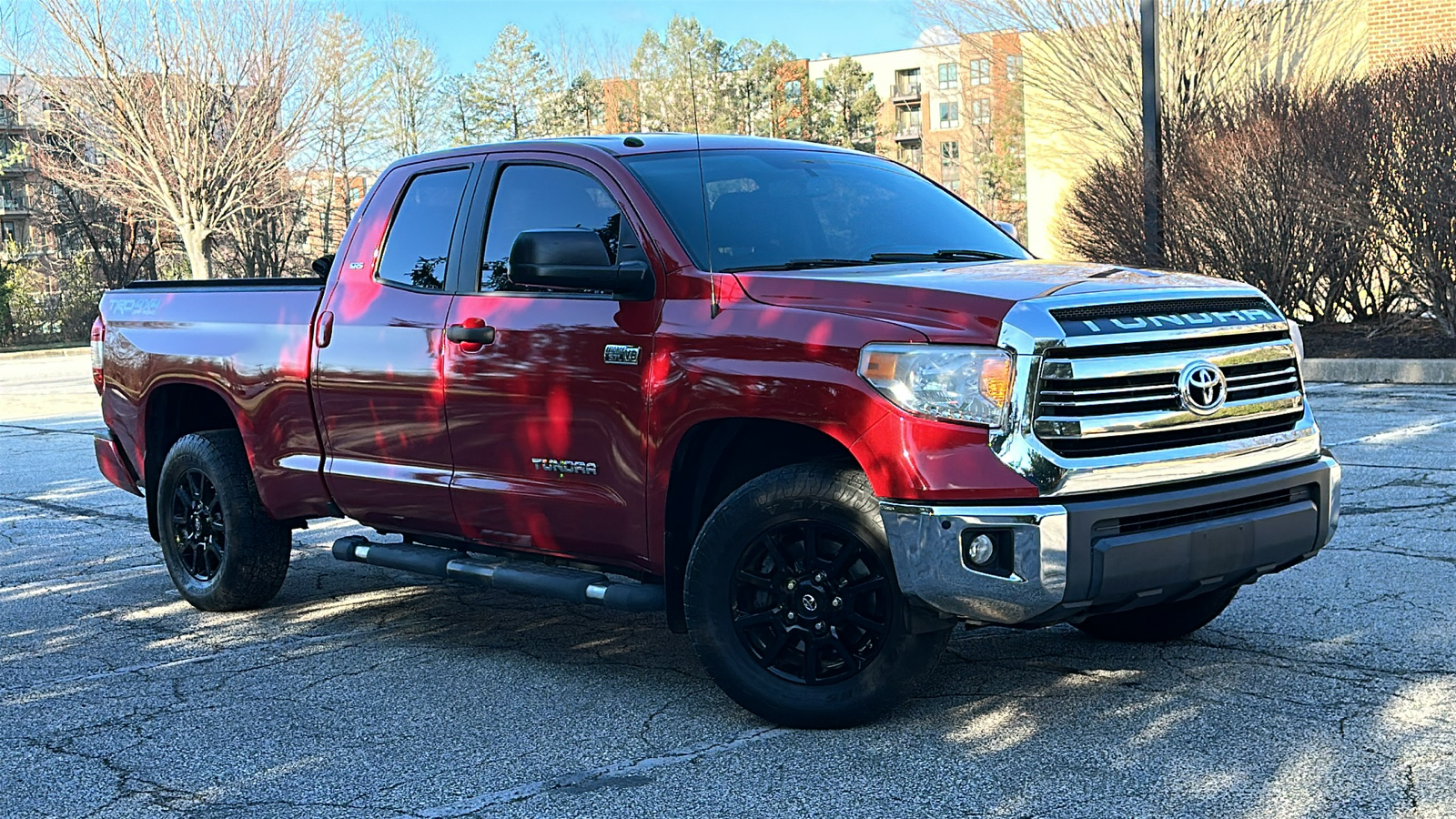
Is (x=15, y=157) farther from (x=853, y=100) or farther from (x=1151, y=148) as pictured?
(x=853, y=100)

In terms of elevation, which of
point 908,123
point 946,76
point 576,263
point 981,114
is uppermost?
point 946,76

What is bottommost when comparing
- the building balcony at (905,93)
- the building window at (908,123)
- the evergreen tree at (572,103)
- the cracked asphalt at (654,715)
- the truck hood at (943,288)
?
the cracked asphalt at (654,715)

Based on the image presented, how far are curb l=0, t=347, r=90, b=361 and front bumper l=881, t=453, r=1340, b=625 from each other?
3542 cm

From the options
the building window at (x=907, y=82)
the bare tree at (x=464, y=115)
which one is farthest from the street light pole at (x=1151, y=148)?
the building window at (x=907, y=82)

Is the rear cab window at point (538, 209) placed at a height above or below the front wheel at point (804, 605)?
above

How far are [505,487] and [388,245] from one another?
1300mm

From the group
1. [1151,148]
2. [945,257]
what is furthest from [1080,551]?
[1151,148]

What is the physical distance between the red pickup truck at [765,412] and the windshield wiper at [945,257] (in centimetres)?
2

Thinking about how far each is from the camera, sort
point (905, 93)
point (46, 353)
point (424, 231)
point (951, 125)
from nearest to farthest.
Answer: point (424, 231), point (46, 353), point (951, 125), point (905, 93)

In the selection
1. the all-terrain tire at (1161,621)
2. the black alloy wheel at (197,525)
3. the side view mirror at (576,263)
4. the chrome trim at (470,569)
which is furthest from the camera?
the black alloy wheel at (197,525)

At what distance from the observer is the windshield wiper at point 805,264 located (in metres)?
4.96

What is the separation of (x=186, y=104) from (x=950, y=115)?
7651 cm

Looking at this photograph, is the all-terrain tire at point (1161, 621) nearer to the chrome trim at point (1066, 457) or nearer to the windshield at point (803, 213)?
the chrome trim at point (1066, 457)

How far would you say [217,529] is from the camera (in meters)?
6.75
